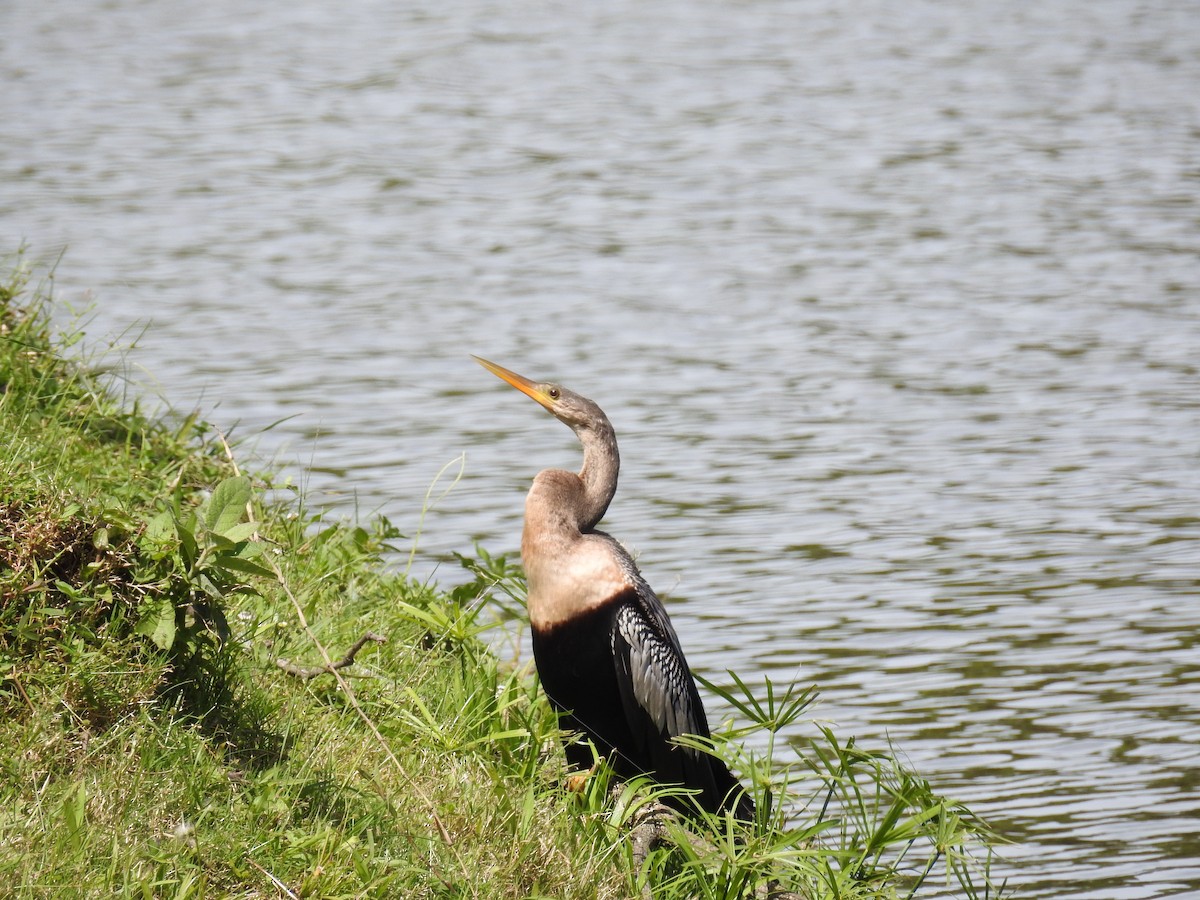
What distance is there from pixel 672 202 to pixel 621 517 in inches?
204

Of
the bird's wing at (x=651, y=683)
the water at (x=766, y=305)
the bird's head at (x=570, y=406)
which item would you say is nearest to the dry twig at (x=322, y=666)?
the bird's wing at (x=651, y=683)

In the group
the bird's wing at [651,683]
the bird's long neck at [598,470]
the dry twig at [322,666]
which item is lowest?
the bird's wing at [651,683]

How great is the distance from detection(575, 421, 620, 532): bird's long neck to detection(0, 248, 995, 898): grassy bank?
22.7 inches

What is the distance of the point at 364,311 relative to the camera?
375 inches

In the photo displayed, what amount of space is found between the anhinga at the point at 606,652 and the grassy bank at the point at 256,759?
0.12 meters

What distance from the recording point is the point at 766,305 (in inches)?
380

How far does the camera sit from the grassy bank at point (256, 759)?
3174mm

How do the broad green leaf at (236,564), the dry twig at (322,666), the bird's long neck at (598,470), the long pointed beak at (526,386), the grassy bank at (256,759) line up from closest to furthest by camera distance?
the grassy bank at (256,759) → the broad green leaf at (236,564) → the dry twig at (322,666) → the bird's long neck at (598,470) → the long pointed beak at (526,386)

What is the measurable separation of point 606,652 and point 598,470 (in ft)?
1.74

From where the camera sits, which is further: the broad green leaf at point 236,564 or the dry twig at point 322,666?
the dry twig at point 322,666

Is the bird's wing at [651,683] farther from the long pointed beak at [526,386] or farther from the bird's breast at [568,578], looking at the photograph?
the long pointed beak at [526,386]

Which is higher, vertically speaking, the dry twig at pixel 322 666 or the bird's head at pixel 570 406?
the bird's head at pixel 570 406

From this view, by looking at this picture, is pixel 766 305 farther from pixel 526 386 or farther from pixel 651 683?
pixel 651 683

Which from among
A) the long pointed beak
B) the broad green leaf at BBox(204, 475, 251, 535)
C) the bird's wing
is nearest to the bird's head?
the long pointed beak
